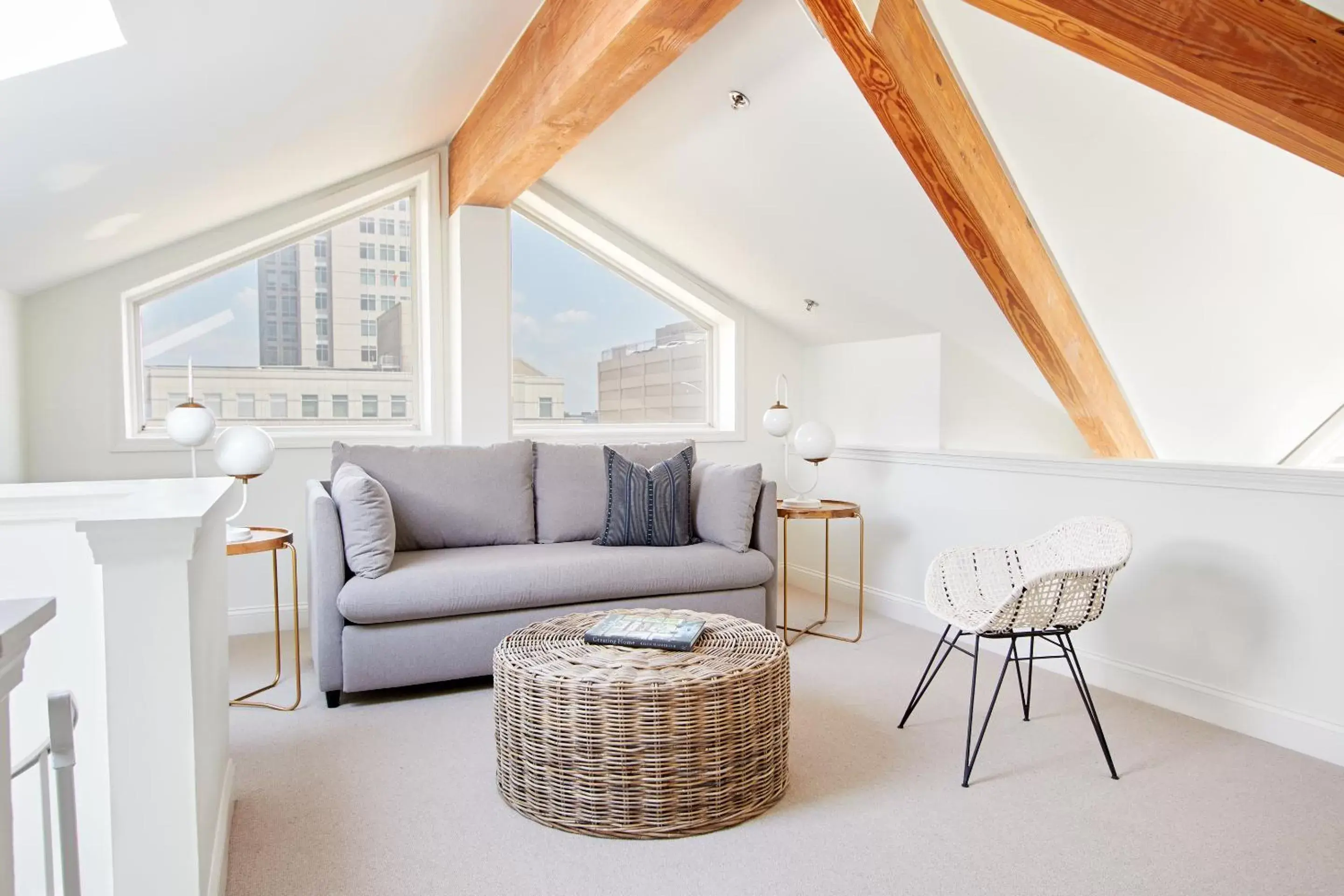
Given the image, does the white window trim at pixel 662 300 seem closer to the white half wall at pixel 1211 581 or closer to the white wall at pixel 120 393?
the white wall at pixel 120 393

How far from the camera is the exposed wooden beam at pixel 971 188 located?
2.97 m

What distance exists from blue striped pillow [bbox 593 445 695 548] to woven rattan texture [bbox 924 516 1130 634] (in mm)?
1195

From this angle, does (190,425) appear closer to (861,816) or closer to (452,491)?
(452,491)

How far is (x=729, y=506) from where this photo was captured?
3879 mm

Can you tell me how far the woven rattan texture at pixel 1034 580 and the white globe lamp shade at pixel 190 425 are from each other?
2593 mm

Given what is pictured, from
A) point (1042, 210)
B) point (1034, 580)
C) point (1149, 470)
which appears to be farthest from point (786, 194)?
point (1034, 580)

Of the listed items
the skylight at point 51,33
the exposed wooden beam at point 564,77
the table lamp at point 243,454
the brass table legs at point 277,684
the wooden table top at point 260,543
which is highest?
the exposed wooden beam at point 564,77

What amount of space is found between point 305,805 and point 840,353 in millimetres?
3698

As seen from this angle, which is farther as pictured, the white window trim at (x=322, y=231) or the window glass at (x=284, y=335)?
the window glass at (x=284, y=335)

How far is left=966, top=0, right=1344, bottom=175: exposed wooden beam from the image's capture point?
85.0 inches

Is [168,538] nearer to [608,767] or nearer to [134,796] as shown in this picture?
[134,796]

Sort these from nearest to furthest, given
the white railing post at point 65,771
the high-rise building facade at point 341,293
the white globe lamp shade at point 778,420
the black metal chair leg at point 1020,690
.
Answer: the white railing post at point 65,771 < the black metal chair leg at point 1020,690 < the high-rise building facade at point 341,293 < the white globe lamp shade at point 778,420

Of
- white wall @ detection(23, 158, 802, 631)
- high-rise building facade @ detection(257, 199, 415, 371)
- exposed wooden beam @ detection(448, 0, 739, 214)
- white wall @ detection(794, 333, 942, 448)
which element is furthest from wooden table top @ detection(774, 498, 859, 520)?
high-rise building facade @ detection(257, 199, 415, 371)

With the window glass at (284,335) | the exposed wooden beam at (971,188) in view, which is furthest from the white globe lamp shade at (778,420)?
the window glass at (284,335)
